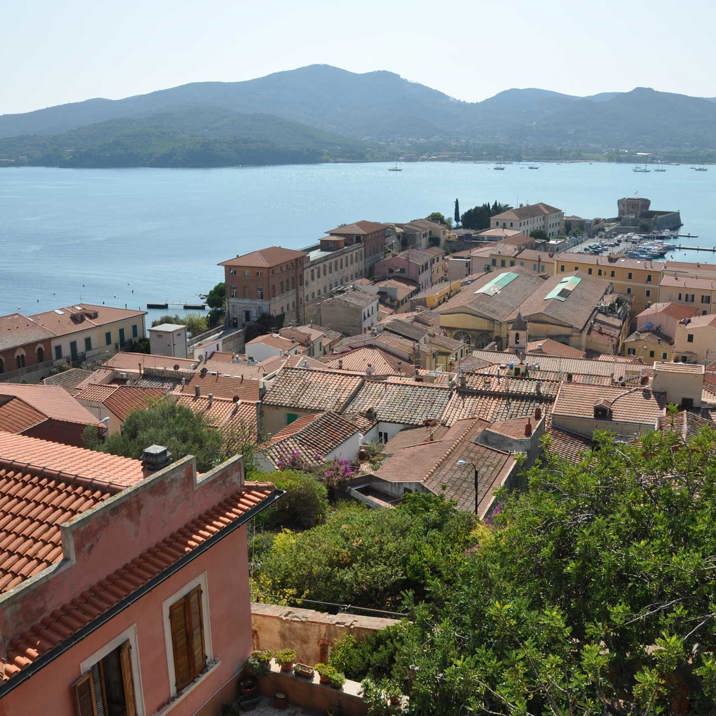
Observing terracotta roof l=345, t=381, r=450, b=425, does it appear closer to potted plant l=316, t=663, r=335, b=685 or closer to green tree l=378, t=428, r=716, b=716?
green tree l=378, t=428, r=716, b=716

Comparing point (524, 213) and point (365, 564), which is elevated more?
point (365, 564)

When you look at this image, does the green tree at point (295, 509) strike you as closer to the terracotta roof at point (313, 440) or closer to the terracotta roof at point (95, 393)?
the terracotta roof at point (313, 440)

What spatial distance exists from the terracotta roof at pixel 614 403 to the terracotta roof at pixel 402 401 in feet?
9.91

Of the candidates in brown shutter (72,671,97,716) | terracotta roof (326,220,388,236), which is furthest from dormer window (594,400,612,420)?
terracotta roof (326,220,388,236)

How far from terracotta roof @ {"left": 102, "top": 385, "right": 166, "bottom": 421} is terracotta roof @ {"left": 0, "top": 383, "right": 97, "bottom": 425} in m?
2.73

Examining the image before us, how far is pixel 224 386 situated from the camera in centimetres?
2341

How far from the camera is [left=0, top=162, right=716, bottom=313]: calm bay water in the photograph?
76.4 metres

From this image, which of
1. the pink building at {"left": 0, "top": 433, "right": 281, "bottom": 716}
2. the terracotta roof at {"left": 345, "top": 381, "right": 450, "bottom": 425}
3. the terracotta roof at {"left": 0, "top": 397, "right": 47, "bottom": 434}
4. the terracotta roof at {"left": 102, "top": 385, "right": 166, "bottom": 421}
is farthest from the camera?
the terracotta roof at {"left": 102, "top": 385, "right": 166, "bottom": 421}

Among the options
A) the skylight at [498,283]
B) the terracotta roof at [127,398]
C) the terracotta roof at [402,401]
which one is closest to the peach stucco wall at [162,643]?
the terracotta roof at [402,401]

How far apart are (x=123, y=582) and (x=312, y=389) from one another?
16357 mm

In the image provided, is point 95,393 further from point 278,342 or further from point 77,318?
point 77,318

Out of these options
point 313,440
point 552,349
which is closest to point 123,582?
point 313,440

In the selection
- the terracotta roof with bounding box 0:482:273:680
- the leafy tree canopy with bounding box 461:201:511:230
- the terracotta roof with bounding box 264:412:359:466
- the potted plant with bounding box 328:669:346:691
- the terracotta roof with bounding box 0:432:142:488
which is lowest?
the leafy tree canopy with bounding box 461:201:511:230

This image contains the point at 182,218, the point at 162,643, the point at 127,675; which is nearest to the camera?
the point at 127,675
